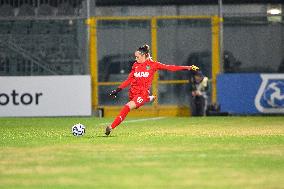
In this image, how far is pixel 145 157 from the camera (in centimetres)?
1492

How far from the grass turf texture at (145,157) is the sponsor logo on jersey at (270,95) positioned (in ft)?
17.6

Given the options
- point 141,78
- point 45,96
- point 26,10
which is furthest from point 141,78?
point 26,10

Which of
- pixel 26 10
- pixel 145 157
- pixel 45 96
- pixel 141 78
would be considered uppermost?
pixel 26 10

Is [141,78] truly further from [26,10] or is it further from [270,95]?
[26,10]

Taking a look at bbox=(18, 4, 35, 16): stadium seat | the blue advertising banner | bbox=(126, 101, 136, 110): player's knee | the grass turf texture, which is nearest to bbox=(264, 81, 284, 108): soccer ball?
the blue advertising banner

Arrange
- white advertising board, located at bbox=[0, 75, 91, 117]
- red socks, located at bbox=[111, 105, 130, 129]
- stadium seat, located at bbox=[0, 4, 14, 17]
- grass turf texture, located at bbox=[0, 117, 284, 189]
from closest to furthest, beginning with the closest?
1. grass turf texture, located at bbox=[0, 117, 284, 189]
2. red socks, located at bbox=[111, 105, 130, 129]
3. white advertising board, located at bbox=[0, 75, 91, 117]
4. stadium seat, located at bbox=[0, 4, 14, 17]

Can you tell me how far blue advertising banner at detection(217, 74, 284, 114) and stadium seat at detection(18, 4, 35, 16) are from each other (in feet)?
22.3

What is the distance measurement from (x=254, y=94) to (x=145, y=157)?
15.9m

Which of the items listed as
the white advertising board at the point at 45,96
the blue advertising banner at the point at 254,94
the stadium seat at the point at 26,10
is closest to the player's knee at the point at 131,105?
the white advertising board at the point at 45,96

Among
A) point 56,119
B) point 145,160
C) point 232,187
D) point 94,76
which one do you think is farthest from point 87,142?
point 94,76

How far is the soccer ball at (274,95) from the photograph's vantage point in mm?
30152

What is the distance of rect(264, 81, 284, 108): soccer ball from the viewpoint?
1187 inches

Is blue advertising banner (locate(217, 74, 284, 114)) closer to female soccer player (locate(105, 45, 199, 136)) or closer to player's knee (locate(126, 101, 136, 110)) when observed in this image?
female soccer player (locate(105, 45, 199, 136))

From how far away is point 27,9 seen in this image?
31078 mm
